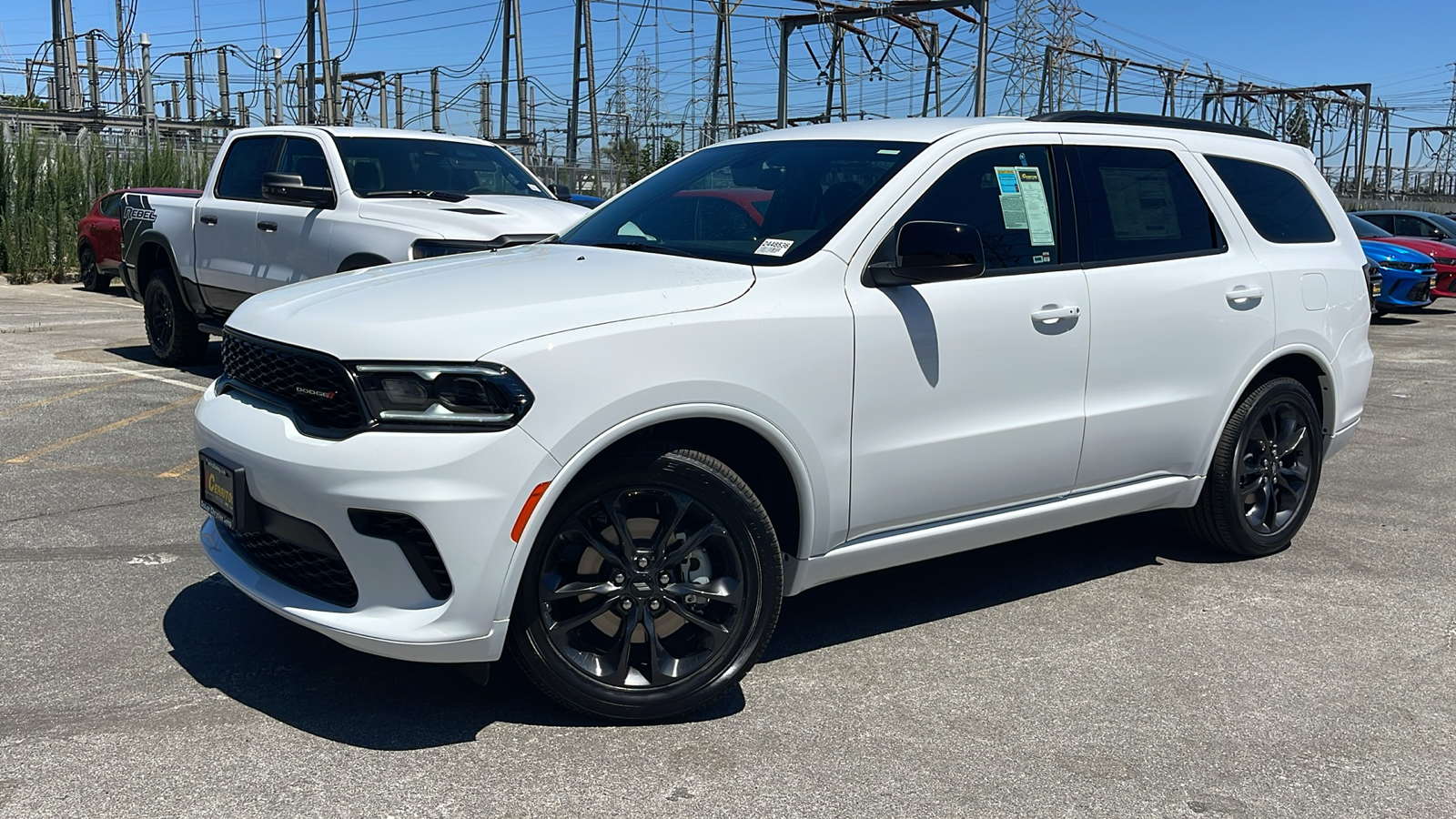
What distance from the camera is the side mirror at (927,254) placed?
393cm

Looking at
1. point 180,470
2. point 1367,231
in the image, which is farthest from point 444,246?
point 1367,231

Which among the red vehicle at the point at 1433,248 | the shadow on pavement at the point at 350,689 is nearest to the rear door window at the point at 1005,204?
the shadow on pavement at the point at 350,689

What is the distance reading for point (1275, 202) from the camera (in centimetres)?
546

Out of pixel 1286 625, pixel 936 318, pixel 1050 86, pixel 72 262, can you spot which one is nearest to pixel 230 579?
pixel 936 318

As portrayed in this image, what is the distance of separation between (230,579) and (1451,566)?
4892 mm

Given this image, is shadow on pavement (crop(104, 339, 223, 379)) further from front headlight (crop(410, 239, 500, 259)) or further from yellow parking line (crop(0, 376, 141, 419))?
front headlight (crop(410, 239, 500, 259))

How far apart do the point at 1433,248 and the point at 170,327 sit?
1760 cm

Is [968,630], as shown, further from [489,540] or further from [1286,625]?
[489,540]

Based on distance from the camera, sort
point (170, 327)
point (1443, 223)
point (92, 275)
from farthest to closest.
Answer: point (1443, 223) < point (92, 275) < point (170, 327)

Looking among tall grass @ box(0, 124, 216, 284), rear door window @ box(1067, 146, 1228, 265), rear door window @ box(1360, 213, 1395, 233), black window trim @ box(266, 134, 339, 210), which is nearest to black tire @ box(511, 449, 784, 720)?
rear door window @ box(1067, 146, 1228, 265)

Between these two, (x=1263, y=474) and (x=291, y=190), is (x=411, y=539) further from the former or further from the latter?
(x=291, y=190)

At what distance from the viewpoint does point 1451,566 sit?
5461 mm

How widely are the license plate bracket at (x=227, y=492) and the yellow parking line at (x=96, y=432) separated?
139 inches

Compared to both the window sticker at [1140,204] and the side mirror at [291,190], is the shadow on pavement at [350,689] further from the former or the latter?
the side mirror at [291,190]
